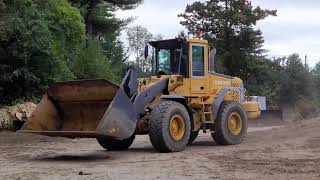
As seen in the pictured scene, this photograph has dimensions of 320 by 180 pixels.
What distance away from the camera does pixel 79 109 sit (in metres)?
15.2

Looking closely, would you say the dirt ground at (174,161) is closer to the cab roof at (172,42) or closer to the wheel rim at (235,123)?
the wheel rim at (235,123)

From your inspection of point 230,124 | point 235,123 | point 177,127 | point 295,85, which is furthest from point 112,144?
point 295,85

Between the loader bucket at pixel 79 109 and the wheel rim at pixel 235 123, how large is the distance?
13.6ft

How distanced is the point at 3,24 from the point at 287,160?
43.4 ft

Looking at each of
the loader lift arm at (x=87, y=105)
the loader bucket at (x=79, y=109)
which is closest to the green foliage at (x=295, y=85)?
the loader lift arm at (x=87, y=105)

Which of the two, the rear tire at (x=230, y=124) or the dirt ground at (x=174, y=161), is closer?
the dirt ground at (x=174, y=161)

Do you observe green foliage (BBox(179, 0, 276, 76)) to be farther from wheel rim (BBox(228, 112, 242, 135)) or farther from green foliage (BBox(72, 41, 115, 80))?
wheel rim (BBox(228, 112, 242, 135))

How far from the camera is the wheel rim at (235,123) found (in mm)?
17141

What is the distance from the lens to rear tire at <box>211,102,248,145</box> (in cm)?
1666

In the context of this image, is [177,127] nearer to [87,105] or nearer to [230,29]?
[87,105]

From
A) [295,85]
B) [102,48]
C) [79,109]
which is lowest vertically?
[79,109]

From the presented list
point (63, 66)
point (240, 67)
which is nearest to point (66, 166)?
point (63, 66)

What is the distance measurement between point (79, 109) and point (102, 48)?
94.4ft

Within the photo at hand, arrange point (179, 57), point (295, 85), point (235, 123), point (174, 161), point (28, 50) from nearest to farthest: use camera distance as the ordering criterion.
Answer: point (174, 161) < point (179, 57) < point (235, 123) < point (28, 50) < point (295, 85)
